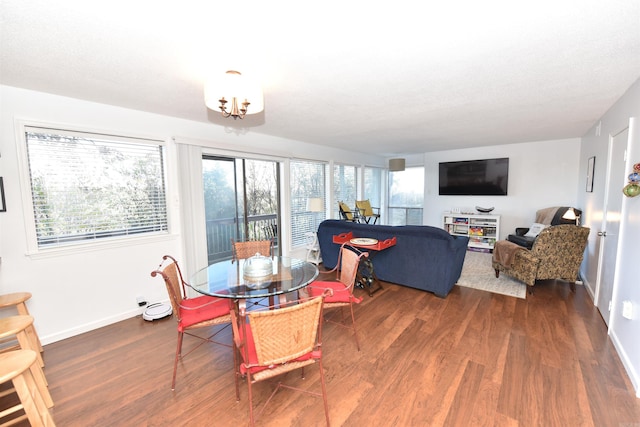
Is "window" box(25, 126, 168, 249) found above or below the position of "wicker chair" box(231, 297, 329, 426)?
above

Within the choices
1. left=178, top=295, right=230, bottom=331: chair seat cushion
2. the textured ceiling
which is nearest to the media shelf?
the textured ceiling

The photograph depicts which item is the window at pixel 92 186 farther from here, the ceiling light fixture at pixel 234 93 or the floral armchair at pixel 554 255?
the floral armchair at pixel 554 255

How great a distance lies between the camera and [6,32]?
1438 millimetres

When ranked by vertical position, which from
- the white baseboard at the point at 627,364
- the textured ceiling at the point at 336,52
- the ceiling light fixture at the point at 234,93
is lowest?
the white baseboard at the point at 627,364

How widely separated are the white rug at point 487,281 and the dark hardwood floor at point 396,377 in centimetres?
60

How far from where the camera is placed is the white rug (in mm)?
3500

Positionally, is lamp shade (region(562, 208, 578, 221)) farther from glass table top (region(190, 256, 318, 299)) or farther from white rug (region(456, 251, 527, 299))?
glass table top (region(190, 256, 318, 299))

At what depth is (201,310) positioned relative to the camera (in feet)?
6.88

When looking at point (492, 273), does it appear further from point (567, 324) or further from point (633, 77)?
point (633, 77)

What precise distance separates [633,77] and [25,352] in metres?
4.59

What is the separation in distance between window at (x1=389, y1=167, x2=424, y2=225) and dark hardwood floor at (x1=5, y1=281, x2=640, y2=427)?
4570 mm

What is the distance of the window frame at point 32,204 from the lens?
228 centimetres

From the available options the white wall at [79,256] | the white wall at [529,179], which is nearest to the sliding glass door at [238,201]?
the white wall at [79,256]

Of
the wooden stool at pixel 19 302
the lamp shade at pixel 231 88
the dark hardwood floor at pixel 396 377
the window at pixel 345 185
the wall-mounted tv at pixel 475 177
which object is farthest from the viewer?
the window at pixel 345 185
